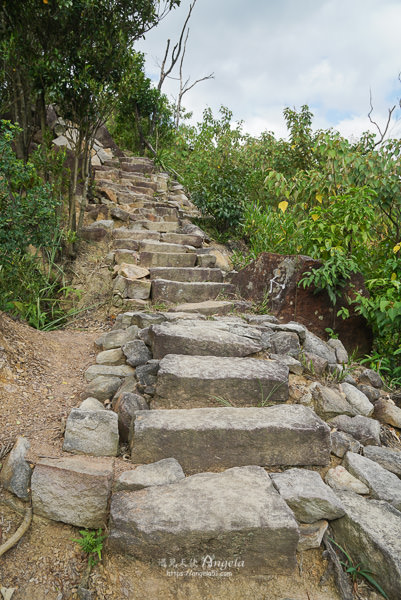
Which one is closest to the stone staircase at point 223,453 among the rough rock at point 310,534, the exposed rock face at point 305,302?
the rough rock at point 310,534

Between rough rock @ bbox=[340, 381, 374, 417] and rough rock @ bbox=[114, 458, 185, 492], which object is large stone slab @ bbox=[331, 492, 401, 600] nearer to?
rough rock @ bbox=[114, 458, 185, 492]

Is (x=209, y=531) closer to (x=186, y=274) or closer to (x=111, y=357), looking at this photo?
(x=111, y=357)

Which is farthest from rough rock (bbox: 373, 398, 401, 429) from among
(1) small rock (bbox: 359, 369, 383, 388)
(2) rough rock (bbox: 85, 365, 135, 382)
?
(2) rough rock (bbox: 85, 365, 135, 382)

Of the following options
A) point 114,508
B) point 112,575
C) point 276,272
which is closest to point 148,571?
point 112,575

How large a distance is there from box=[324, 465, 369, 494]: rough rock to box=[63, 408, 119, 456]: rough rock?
100 centimetres

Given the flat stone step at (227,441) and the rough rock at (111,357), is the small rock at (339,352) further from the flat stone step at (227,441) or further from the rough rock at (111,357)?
the rough rock at (111,357)

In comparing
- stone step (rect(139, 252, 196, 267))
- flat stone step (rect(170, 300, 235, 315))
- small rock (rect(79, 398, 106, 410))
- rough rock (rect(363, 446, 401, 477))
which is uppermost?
stone step (rect(139, 252, 196, 267))

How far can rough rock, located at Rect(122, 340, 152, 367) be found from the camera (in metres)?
2.47

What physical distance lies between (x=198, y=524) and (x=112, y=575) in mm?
340

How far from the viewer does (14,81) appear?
4020 millimetres

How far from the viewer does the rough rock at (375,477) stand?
1.68m

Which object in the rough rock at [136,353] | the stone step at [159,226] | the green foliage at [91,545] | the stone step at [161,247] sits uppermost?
the stone step at [159,226]

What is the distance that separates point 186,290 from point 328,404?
1882 millimetres

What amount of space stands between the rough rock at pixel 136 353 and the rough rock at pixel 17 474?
3.07ft
